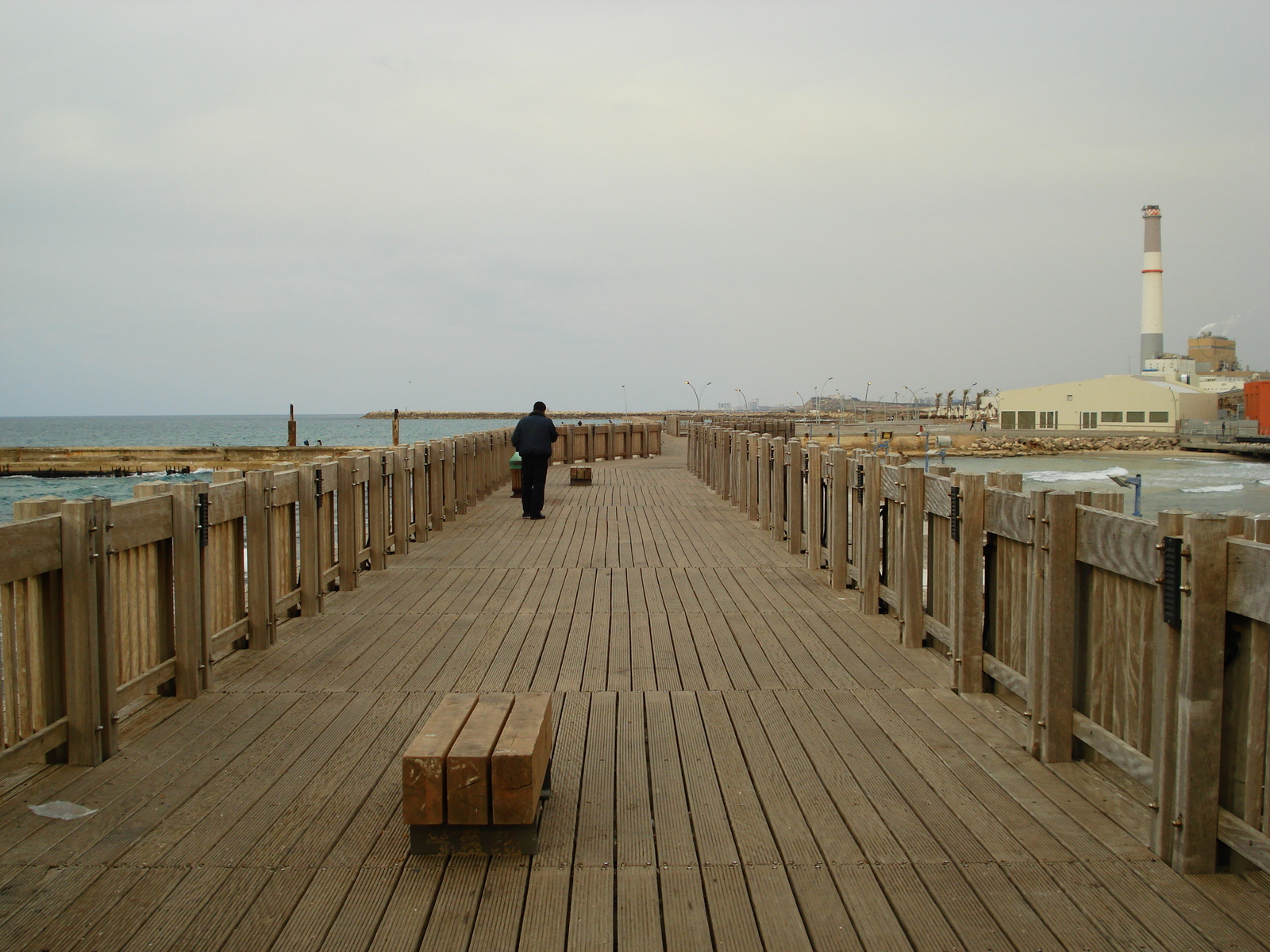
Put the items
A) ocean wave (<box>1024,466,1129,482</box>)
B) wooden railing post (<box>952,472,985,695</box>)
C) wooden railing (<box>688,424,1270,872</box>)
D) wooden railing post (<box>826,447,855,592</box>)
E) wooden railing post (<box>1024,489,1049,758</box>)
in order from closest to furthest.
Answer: wooden railing (<box>688,424,1270,872</box>)
wooden railing post (<box>1024,489,1049,758</box>)
wooden railing post (<box>952,472,985,695</box>)
wooden railing post (<box>826,447,855,592</box>)
ocean wave (<box>1024,466,1129,482</box>)

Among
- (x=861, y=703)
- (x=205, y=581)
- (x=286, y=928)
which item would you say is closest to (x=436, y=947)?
(x=286, y=928)

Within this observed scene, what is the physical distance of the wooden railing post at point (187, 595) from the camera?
543cm

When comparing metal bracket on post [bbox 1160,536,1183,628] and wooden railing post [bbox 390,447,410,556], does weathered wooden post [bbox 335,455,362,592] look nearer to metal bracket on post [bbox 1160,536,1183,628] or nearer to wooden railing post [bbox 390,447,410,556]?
wooden railing post [bbox 390,447,410,556]

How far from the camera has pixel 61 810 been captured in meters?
4.00

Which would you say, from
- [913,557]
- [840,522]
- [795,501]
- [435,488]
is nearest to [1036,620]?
[913,557]

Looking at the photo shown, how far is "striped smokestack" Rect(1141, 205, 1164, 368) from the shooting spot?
111 m

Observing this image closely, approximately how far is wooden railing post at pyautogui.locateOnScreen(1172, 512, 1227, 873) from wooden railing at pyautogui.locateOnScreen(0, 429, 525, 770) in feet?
14.7

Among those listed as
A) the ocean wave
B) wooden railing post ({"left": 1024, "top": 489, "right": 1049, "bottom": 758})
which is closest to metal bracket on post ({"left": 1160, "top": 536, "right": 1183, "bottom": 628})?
wooden railing post ({"left": 1024, "top": 489, "right": 1049, "bottom": 758})

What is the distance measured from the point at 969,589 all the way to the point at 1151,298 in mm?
122419

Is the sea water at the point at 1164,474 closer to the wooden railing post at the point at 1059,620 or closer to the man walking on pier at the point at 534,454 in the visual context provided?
the man walking on pier at the point at 534,454

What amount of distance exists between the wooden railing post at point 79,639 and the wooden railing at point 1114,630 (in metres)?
4.33

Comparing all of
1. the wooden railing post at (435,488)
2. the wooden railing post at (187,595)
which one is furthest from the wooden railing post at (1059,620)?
the wooden railing post at (435,488)

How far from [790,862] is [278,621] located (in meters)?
5.16

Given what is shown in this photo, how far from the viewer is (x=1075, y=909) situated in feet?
10.6
